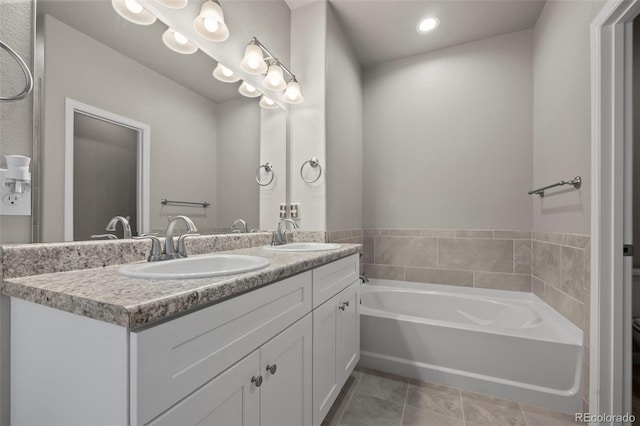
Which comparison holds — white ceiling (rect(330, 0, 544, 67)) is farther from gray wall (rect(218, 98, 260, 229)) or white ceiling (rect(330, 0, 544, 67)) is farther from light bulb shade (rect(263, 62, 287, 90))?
gray wall (rect(218, 98, 260, 229))

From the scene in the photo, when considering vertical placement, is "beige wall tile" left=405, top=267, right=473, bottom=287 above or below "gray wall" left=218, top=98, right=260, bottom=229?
below

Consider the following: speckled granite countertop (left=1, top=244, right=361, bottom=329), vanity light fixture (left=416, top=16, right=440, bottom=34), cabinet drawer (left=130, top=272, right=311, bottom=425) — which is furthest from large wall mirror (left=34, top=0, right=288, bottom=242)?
vanity light fixture (left=416, top=16, right=440, bottom=34)

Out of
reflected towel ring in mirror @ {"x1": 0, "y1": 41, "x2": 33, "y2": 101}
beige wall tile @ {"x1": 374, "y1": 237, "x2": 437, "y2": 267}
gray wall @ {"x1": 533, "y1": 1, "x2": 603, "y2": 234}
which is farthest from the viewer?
beige wall tile @ {"x1": 374, "y1": 237, "x2": 437, "y2": 267}

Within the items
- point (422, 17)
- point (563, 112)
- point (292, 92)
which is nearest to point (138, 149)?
point (292, 92)

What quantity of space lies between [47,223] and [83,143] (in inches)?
10.7

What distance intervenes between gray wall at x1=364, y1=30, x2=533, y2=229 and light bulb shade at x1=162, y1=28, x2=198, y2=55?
179cm

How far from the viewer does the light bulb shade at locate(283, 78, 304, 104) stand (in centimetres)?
189

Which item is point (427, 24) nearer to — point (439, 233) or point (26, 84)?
point (439, 233)

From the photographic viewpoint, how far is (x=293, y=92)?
1.89 meters

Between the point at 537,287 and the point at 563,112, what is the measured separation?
124 centimetres

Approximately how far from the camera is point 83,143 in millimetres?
884

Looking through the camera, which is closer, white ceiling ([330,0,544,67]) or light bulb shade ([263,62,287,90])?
light bulb shade ([263,62,287,90])

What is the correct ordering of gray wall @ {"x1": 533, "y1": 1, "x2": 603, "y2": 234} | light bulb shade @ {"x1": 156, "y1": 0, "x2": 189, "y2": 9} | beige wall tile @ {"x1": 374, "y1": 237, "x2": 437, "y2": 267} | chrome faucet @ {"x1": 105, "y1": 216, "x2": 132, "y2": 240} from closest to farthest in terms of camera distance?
chrome faucet @ {"x1": 105, "y1": 216, "x2": 132, "y2": 240}, light bulb shade @ {"x1": 156, "y1": 0, "x2": 189, "y2": 9}, gray wall @ {"x1": 533, "y1": 1, "x2": 603, "y2": 234}, beige wall tile @ {"x1": 374, "y1": 237, "x2": 437, "y2": 267}

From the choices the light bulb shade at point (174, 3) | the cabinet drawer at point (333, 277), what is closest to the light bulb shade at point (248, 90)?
the light bulb shade at point (174, 3)
